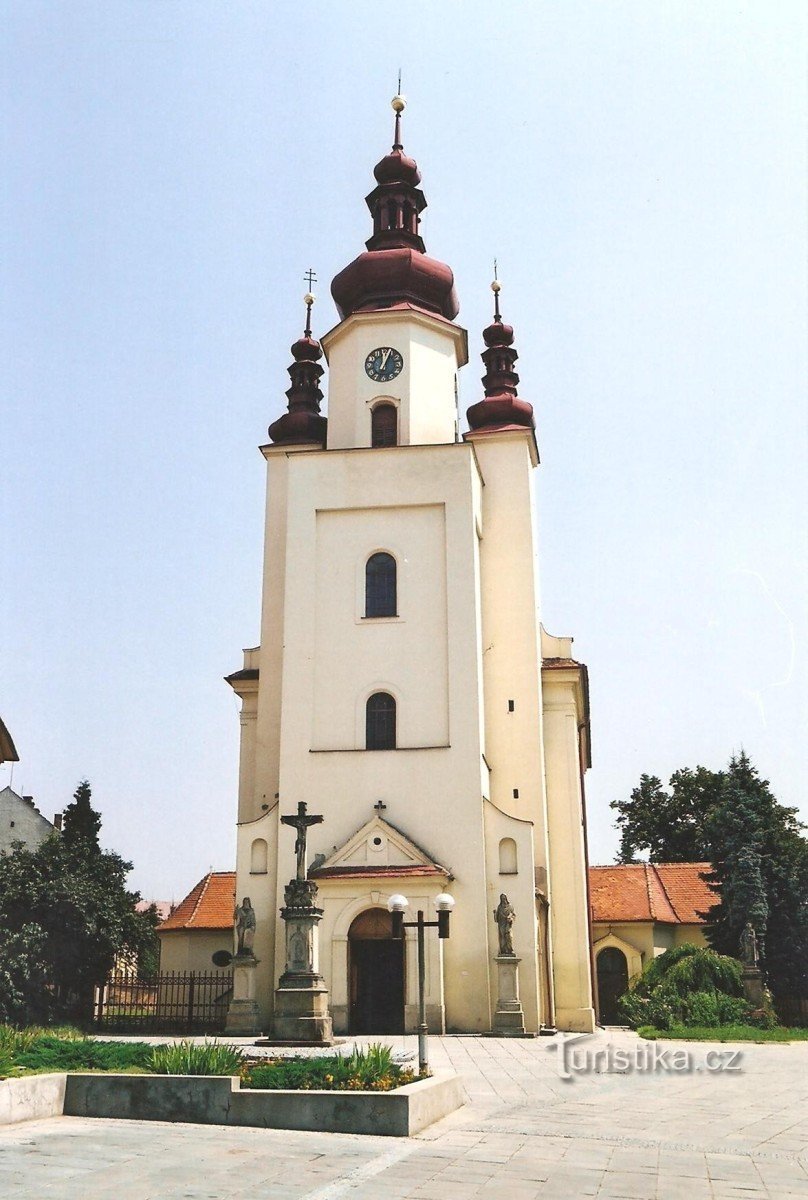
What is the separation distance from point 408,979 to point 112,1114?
1434cm

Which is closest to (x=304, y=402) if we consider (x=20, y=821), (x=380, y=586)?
(x=380, y=586)

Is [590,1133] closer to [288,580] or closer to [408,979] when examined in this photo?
[408,979]

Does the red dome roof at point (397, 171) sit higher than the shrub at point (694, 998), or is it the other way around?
the red dome roof at point (397, 171)

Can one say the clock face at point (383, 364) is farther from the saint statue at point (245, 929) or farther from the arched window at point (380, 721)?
the saint statue at point (245, 929)

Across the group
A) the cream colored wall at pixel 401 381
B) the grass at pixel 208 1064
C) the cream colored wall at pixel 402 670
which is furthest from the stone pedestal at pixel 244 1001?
the cream colored wall at pixel 401 381

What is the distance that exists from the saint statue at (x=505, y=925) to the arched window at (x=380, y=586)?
24.4 ft

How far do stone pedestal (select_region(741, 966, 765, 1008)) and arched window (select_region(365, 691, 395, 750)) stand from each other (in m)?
10.9

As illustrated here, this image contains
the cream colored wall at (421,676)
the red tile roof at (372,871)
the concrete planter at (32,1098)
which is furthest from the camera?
the cream colored wall at (421,676)

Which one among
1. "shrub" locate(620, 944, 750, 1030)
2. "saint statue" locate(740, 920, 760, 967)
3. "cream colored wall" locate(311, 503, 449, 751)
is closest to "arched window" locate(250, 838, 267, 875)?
"cream colored wall" locate(311, 503, 449, 751)

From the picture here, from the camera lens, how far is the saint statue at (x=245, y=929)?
25.9m

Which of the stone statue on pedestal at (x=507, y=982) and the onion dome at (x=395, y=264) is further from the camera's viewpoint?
the onion dome at (x=395, y=264)

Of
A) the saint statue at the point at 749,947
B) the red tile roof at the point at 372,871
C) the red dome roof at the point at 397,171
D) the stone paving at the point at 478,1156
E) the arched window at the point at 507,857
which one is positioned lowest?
the stone paving at the point at 478,1156

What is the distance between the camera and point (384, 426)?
31.1 metres

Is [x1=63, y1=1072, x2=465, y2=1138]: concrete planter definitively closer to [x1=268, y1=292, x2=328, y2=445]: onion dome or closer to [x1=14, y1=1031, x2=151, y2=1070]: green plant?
[x1=14, y1=1031, x2=151, y2=1070]: green plant
